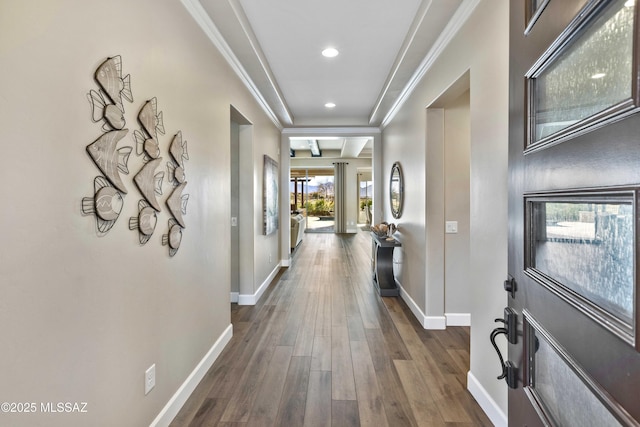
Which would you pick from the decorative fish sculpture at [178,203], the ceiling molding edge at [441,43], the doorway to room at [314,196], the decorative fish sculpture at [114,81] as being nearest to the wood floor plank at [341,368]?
the decorative fish sculpture at [178,203]

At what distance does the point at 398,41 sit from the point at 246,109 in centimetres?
173

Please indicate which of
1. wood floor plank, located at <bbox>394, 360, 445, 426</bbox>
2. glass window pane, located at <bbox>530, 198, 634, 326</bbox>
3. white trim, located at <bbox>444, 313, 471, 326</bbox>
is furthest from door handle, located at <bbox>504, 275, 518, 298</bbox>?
white trim, located at <bbox>444, 313, 471, 326</bbox>

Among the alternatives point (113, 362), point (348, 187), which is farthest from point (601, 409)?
point (348, 187)

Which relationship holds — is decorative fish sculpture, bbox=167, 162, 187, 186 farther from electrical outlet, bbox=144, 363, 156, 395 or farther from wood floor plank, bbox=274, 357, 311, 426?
wood floor plank, bbox=274, 357, 311, 426

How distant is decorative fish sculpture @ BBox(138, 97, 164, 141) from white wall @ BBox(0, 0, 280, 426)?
4 cm

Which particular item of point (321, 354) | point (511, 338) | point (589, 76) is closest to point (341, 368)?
point (321, 354)

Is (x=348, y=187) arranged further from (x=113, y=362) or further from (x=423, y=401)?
(x=113, y=362)

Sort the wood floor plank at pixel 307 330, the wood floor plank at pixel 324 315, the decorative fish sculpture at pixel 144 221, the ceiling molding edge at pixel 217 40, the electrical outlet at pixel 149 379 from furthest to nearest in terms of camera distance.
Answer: the wood floor plank at pixel 324 315 < the wood floor plank at pixel 307 330 < the ceiling molding edge at pixel 217 40 < the electrical outlet at pixel 149 379 < the decorative fish sculpture at pixel 144 221

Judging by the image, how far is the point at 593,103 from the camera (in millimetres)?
649

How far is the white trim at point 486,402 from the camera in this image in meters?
1.77

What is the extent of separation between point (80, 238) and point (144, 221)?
39cm

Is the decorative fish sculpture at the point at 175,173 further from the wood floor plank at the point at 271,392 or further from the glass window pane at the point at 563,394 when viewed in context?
the glass window pane at the point at 563,394

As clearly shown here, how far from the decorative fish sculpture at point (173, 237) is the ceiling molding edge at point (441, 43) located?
232cm

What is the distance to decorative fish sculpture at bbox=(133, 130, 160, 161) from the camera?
1.52 m
